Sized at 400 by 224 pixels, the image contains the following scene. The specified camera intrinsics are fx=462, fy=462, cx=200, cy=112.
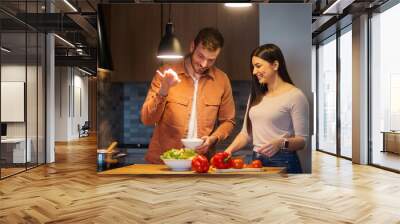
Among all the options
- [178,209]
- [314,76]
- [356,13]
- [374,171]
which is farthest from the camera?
[314,76]

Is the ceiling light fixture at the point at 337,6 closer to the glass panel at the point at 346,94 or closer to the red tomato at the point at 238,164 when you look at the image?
the glass panel at the point at 346,94

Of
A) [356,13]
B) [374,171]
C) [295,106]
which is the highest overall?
[356,13]

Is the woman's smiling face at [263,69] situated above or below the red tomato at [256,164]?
above

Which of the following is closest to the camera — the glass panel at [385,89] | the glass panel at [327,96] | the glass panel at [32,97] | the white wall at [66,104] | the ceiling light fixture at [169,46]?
the ceiling light fixture at [169,46]

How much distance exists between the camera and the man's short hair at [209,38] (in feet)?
24.4

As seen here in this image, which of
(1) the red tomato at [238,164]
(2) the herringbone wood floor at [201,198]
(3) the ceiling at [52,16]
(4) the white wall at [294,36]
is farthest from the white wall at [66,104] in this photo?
(4) the white wall at [294,36]

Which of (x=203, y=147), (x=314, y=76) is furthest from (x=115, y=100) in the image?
(x=314, y=76)

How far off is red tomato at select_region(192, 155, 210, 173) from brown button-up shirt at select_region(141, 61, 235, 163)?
1.28ft

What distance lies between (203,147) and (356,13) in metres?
3.98

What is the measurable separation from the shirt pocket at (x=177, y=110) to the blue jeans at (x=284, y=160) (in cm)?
128

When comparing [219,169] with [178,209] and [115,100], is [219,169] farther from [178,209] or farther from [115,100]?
[178,209]

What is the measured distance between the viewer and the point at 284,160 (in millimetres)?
7383

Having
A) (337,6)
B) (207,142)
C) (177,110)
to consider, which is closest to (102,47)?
(177,110)

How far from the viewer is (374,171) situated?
8.05m
